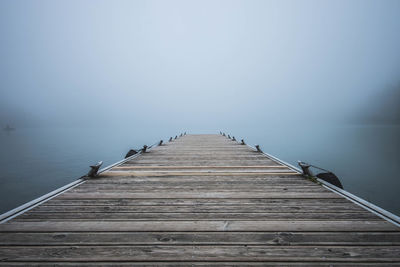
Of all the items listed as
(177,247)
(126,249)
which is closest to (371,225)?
(177,247)

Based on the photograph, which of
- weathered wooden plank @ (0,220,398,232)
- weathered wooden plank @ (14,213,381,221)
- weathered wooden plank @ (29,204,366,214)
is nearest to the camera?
weathered wooden plank @ (0,220,398,232)

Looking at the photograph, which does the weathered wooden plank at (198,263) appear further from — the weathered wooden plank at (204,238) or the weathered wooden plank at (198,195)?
the weathered wooden plank at (198,195)

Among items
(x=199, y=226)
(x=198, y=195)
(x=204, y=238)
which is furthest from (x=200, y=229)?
(x=198, y=195)

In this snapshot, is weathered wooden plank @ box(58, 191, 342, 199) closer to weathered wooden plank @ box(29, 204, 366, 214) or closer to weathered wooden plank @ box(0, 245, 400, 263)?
weathered wooden plank @ box(29, 204, 366, 214)

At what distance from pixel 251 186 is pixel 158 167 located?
2.82 metres

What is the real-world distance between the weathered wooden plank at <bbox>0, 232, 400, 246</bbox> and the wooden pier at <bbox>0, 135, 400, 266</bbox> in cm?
1

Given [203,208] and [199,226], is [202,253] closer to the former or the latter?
[199,226]

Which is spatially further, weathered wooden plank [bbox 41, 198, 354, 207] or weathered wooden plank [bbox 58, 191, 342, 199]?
weathered wooden plank [bbox 58, 191, 342, 199]

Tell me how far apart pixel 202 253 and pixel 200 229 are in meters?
0.38

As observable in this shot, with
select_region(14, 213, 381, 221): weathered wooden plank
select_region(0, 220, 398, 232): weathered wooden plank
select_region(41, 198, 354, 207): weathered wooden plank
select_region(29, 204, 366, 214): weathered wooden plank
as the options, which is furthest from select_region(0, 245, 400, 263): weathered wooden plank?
select_region(41, 198, 354, 207): weathered wooden plank

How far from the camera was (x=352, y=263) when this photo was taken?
5.55 ft

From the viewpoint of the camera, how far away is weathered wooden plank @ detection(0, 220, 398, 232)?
7.13ft

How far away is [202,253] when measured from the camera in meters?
1.80

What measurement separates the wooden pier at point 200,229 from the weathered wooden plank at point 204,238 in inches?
0.5
